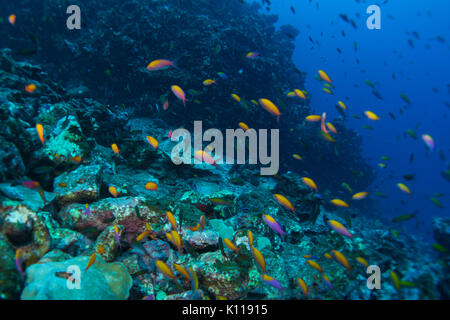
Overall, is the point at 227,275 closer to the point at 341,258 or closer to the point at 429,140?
the point at 341,258

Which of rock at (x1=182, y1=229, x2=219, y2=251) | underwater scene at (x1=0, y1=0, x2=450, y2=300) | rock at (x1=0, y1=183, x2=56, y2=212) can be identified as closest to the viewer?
underwater scene at (x1=0, y1=0, x2=450, y2=300)

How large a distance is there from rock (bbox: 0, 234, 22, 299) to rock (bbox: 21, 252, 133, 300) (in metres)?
0.08

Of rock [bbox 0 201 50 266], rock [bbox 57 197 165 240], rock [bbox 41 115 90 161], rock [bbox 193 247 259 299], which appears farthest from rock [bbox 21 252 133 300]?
rock [bbox 41 115 90 161]

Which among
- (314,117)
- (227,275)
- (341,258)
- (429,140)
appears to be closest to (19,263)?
(227,275)

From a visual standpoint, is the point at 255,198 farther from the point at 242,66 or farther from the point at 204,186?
the point at 242,66

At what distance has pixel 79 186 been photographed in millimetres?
4008

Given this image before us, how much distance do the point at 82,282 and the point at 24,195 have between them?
222 cm

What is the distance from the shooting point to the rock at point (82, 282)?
2.19m

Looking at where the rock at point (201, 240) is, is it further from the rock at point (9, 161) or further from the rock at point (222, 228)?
the rock at point (9, 161)

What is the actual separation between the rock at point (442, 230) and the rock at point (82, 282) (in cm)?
876

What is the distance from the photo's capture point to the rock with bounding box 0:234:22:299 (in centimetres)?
206

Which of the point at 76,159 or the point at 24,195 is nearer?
the point at 24,195

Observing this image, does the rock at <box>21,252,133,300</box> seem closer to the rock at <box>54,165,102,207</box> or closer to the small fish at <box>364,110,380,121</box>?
the rock at <box>54,165,102,207</box>

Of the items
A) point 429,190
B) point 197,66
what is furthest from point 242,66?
point 429,190
